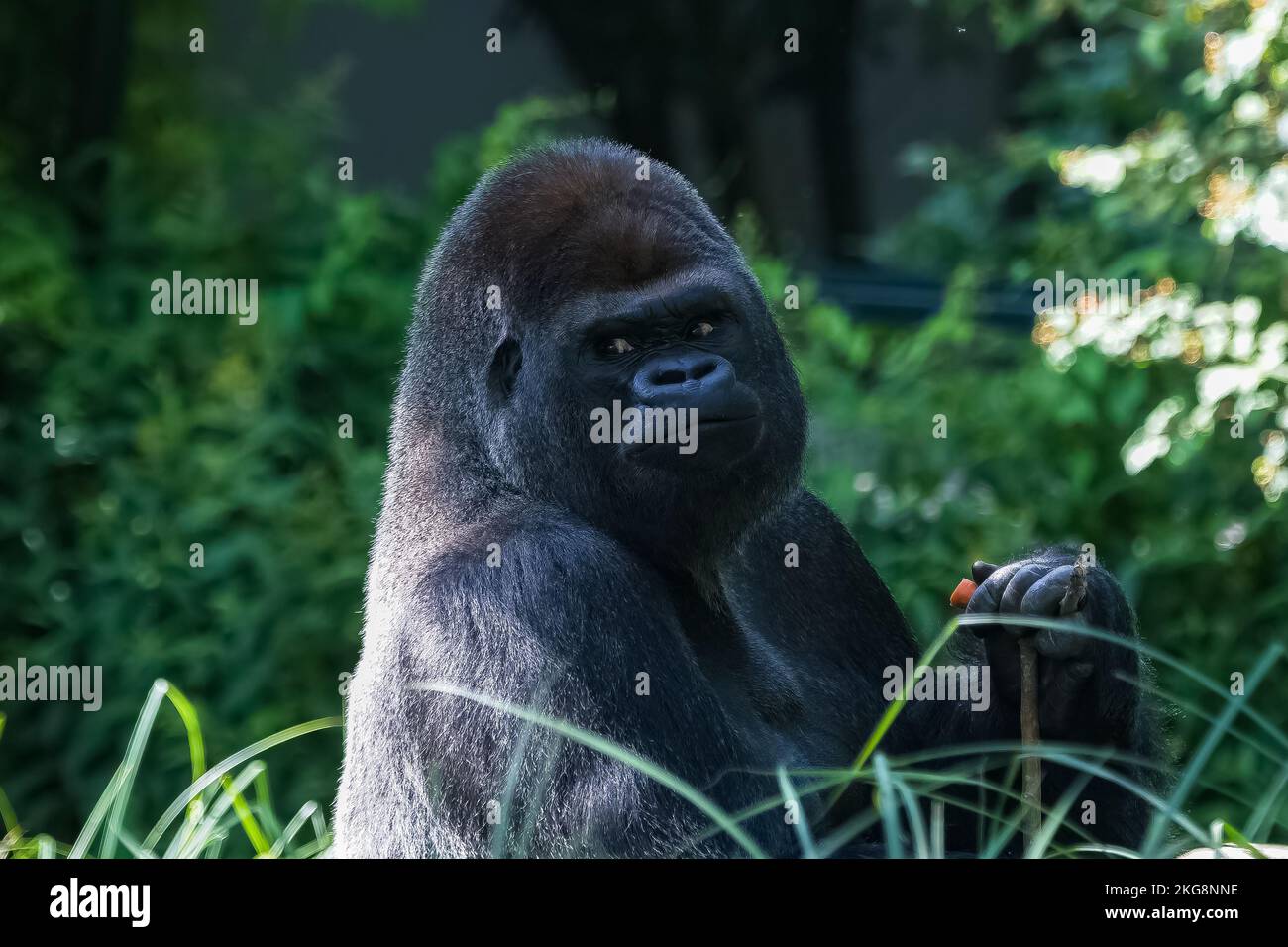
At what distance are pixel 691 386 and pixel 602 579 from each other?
0.43 m

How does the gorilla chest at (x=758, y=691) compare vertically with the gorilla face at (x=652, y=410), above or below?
below

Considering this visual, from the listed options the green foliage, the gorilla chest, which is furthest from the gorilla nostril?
the green foliage

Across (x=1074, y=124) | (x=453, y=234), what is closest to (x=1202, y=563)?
(x=1074, y=124)

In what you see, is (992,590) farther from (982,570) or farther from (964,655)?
(964,655)

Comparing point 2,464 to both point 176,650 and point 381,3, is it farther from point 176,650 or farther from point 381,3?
point 381,3

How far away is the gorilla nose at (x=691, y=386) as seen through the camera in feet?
10.6

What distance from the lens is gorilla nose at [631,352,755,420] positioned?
3.22 metres

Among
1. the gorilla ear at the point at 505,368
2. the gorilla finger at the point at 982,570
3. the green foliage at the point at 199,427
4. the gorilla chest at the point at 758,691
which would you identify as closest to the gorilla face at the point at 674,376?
the gorilla ear at the point at 505,368

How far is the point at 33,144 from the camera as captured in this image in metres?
8.12

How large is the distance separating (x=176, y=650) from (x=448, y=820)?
12.9 feet

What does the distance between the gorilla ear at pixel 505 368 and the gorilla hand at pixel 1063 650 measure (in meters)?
1.09

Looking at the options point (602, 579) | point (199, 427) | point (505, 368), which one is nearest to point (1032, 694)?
point (602, 579)

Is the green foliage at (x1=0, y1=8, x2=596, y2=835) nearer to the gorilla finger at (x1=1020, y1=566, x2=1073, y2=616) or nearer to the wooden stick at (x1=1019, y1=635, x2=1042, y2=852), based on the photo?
the wooden stick at (x1=1019, y1=635, x2=1042, y2=852)

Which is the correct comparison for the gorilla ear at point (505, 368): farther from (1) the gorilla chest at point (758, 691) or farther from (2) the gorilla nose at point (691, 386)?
(1) the gorilla chest at point (758, 691)
